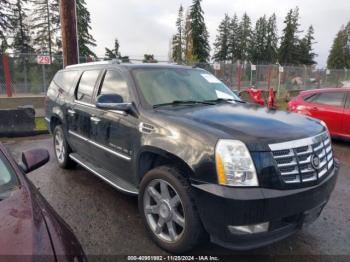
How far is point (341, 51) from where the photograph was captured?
7869 centimetres

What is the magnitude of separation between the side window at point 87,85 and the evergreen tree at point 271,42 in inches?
3140

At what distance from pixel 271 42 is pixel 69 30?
3168 inches

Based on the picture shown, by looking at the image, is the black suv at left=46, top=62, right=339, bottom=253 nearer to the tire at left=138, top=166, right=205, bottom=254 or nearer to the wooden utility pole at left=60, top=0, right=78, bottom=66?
the tire at left=138, top=166, right=205, bottom=254

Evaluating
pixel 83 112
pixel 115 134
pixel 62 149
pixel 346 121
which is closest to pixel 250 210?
pixel 115 134

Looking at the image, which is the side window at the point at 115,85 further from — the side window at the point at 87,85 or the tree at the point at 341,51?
the tree at the point at 341,51

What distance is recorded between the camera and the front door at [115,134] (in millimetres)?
3473

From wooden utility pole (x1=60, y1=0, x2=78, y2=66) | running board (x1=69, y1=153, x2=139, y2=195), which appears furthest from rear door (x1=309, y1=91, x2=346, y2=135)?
wooden utility pole (x1=60, y1=0, x2=78, y2=66)

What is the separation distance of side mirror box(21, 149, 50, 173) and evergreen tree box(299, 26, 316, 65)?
271ft

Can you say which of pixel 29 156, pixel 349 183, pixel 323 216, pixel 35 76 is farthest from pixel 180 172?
pixel 35 76

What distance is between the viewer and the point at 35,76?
594 inches

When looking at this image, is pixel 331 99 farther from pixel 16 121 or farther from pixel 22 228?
pixel 16 121

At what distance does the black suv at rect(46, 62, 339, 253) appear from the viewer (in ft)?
8.08

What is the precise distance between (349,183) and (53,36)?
154ft

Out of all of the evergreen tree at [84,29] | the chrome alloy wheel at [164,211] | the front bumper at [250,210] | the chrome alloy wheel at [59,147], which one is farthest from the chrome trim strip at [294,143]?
the evergreen tree at [84,29]
